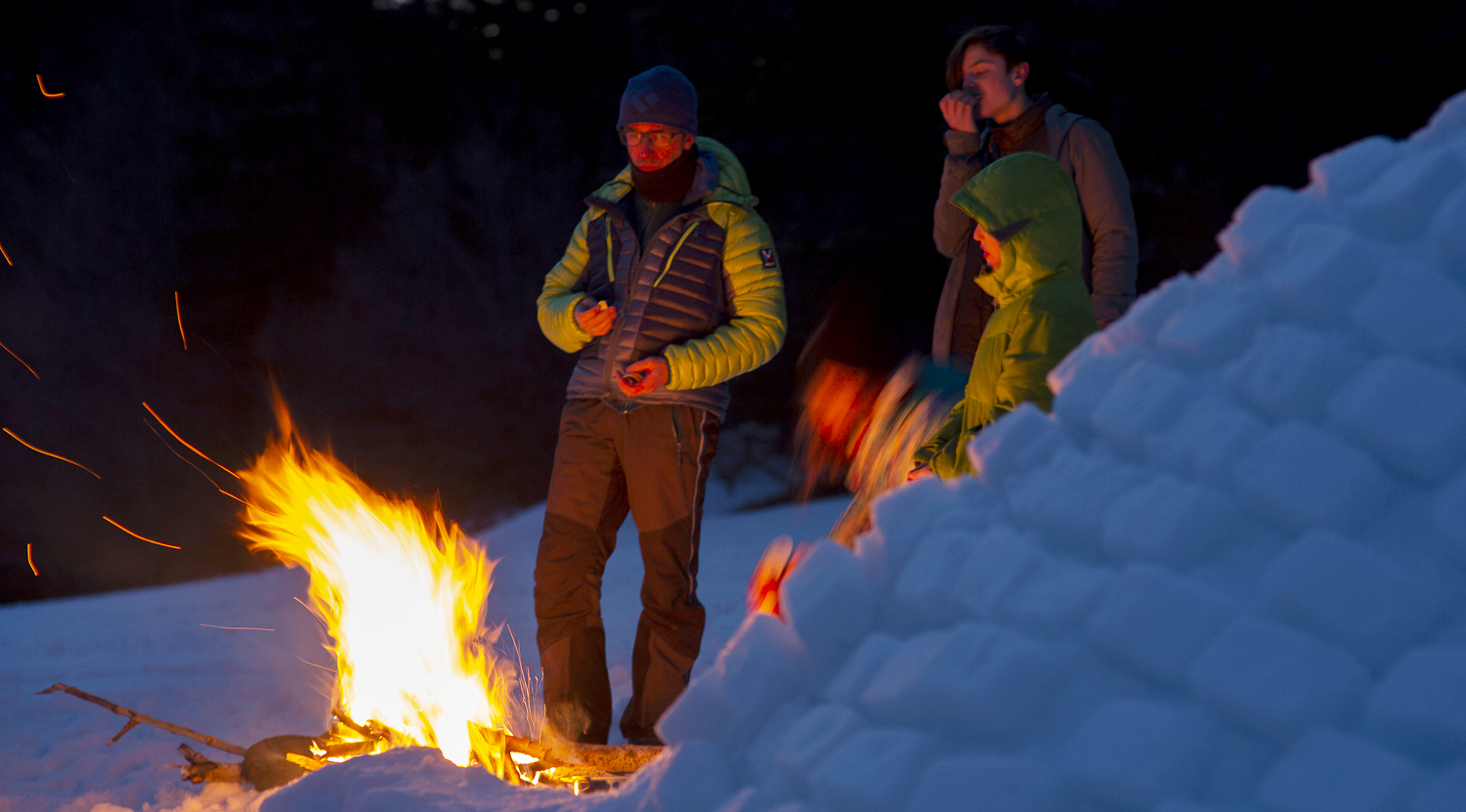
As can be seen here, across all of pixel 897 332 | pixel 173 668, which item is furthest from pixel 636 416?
pixel 897 332

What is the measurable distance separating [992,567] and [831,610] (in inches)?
8.5

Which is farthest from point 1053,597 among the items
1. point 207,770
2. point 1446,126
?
point 207,770

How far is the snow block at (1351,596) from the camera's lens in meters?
0.96

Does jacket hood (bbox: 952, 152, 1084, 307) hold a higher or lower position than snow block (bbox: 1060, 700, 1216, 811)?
higher

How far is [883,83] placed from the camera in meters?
8.27

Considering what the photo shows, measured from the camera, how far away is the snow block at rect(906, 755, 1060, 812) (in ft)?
3.23

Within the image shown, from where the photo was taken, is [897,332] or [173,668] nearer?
[173,668]

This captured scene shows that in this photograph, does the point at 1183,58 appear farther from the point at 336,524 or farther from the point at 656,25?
the point at 336,524

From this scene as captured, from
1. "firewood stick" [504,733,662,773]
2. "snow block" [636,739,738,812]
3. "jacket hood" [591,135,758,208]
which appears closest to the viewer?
"snow block" [636,739,738,812]

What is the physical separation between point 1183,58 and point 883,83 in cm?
245

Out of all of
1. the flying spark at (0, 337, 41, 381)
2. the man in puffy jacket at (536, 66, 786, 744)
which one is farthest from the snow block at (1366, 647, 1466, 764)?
the flying spark at (0, 337, 41, 381)

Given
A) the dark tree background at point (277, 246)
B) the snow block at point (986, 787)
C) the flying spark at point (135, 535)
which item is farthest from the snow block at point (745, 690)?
the flying spark at point (135, 535)

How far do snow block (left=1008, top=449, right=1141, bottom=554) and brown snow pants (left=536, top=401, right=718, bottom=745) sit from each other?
86.4 inches

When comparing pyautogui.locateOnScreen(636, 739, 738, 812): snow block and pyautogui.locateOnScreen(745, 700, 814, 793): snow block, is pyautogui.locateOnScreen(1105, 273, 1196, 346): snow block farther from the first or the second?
pyautogui.locateOnScreen(636, 739, 738, 812): snow block
